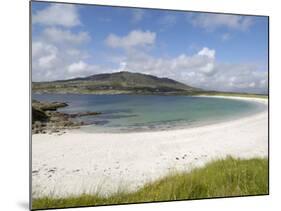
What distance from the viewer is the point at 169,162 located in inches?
180

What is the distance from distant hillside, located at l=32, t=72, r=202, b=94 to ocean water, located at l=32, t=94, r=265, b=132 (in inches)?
2.1

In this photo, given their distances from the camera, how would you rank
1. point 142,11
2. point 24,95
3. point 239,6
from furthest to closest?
point 239,6, point 142,11, point 24,95

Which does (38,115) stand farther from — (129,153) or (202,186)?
(202,186)

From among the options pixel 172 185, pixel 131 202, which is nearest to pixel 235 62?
pixel 172 185

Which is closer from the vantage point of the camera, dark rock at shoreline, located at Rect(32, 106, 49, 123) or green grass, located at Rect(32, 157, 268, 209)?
dark rock at shoreline, located at Rect(32, 106, 49, 123)

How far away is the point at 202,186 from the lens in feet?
15.4

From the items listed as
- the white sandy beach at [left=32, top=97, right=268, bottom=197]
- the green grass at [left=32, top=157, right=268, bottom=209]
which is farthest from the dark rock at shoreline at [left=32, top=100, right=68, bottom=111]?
the green grass at [left=32, top=157, right=268, bottom=209]

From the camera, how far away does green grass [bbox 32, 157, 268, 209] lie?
14.3ft

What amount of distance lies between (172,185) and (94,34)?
1625 mm

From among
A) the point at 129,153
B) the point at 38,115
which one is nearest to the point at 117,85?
the point at 129,153

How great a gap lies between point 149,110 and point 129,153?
47cm

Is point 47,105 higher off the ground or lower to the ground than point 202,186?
higher

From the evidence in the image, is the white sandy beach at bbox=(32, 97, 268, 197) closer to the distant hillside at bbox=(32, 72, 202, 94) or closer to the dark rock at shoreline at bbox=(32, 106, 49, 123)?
the dark rock at shoreline at bbox=(32, 106, 49, 123)

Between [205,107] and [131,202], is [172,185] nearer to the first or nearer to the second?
[131,202]
